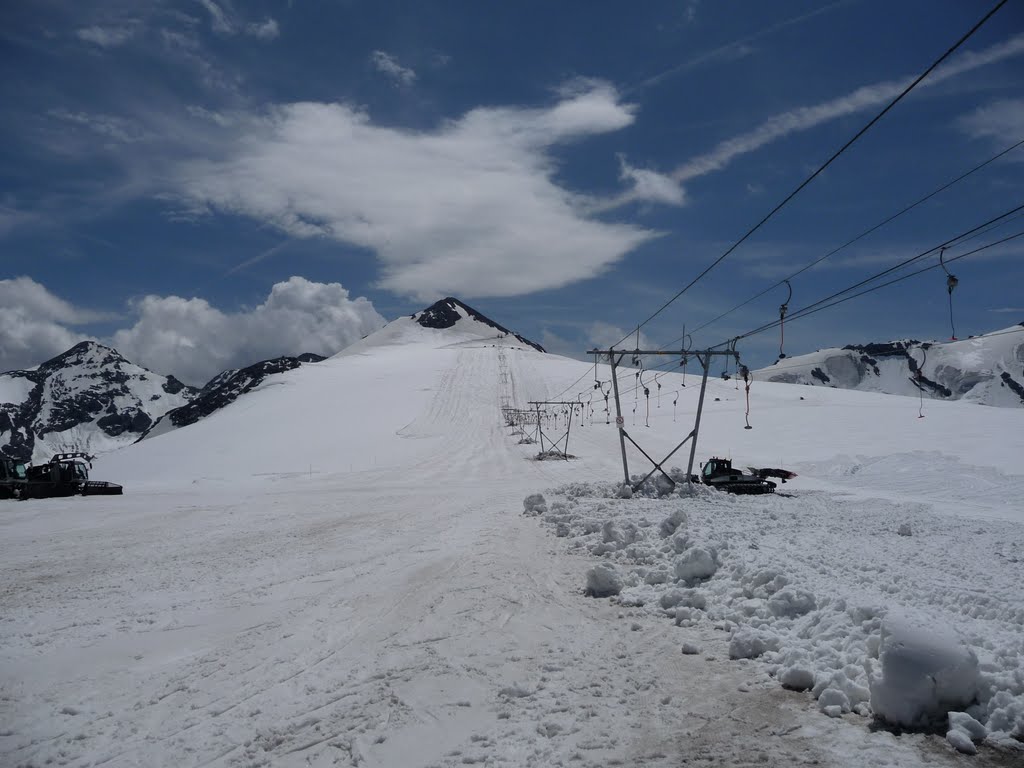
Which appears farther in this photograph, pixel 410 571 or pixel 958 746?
pixel 410 571

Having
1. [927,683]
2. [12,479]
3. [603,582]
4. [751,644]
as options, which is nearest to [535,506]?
[603,582]

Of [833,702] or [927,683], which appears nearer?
[927,683]

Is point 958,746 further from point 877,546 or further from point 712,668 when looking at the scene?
point 877,546

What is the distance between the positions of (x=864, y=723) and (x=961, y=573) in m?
4.76

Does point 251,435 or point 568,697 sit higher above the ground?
point 251,435

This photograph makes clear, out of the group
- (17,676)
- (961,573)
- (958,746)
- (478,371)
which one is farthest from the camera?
(478,371)

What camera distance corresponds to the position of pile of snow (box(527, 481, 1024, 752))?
6.12m

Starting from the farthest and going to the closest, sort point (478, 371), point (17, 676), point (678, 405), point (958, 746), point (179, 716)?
point (478, 371)
point (678, 405)
point (17, 676)
point (179, 716)
point (958, 746)

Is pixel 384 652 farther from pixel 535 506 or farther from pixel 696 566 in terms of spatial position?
pixel 535 506

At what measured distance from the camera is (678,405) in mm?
74812

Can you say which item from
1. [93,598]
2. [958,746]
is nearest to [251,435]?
[93,598]

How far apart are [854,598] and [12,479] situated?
3871 cm

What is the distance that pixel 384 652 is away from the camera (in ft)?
28.9

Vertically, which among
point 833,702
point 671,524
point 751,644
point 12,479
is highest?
point 12,479
